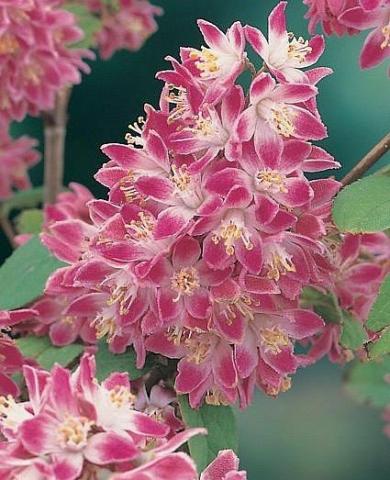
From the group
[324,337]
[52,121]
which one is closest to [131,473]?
[324,337]

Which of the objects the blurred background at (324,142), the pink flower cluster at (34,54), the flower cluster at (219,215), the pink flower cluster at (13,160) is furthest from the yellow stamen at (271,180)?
the blurred background at (324,142)

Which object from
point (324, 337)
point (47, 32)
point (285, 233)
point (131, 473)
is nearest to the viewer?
point (131, 473)

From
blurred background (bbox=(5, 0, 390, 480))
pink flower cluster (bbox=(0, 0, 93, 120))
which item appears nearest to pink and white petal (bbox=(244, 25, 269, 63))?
pink flower cluster (bbox=(0, 0, 93, 120))

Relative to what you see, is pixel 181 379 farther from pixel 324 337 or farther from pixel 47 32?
pixel 47 32

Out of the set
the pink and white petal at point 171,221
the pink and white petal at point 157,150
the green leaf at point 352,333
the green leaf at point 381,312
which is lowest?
the green leaf at point 352,333

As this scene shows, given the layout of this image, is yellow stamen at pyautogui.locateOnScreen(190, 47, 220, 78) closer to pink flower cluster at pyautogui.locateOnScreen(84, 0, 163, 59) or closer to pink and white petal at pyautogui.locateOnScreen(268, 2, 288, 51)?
pink and white petal at pyautogui.locateOnScreen(268, 2, 288, 51)

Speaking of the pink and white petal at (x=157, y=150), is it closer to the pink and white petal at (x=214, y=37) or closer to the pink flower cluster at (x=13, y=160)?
the pink and white petal at (x=214, y=37)
